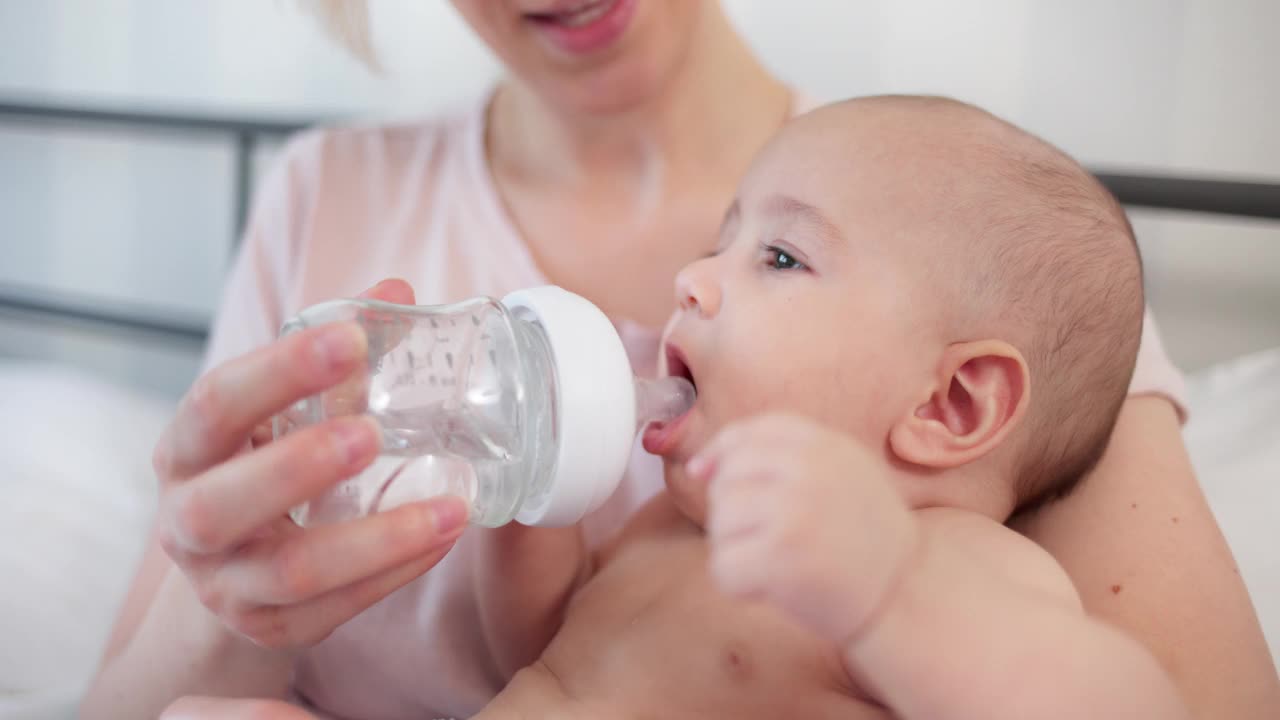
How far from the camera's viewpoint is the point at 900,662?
0.51m

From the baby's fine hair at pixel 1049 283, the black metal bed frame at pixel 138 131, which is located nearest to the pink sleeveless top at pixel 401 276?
the baby's fine hair at pixel 1049 283

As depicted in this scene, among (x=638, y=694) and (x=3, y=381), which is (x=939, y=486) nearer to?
(x=638, y=694)

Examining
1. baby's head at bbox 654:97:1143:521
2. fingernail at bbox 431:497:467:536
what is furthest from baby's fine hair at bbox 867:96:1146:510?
fingernail at bbox 431:497:467:536

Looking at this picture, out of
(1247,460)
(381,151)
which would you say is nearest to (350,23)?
(381,151)

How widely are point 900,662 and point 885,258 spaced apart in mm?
298

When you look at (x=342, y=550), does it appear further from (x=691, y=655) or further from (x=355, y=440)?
(x=691, y=655)

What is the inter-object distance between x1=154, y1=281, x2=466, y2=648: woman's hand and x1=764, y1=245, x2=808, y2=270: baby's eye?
0.30m

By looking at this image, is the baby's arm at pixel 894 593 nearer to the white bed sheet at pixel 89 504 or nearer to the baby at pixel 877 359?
the baby at pixel 877 359

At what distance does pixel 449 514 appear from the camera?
0.57 m

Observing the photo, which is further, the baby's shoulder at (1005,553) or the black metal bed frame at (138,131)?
the black metal bed frame at (138,131)

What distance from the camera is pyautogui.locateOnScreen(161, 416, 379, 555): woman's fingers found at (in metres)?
0.51

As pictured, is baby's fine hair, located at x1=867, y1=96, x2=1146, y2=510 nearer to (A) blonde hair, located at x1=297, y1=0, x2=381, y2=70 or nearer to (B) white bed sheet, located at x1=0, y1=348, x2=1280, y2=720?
(B) white bed sheet, located at x1=0, y1=348, x2=1280, y2=720

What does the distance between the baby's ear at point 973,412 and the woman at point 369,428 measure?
0.43 ft

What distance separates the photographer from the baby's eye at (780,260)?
2.41 feet
